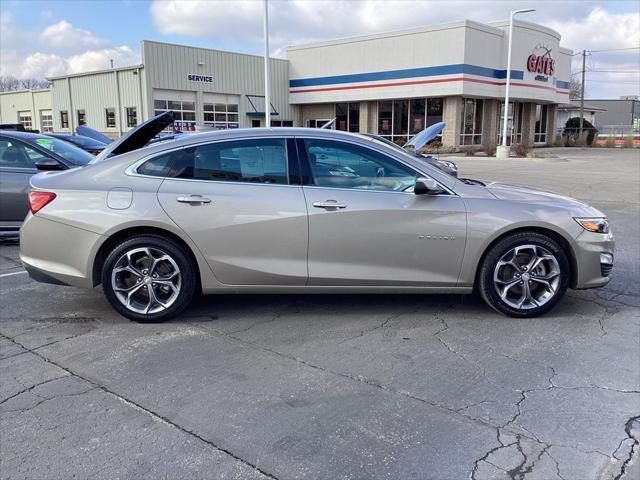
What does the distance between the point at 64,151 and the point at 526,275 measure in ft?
23.7

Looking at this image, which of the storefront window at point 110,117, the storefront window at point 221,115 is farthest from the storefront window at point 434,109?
the storefront window at point 110,117

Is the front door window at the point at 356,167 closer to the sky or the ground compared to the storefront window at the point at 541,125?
closer to the ground

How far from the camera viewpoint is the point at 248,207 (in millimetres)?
4645

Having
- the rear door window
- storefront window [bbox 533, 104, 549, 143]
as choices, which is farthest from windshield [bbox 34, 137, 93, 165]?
storefront window [bbox 533, 104, 549, 143]

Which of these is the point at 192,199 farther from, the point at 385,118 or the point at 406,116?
the point at 385,118

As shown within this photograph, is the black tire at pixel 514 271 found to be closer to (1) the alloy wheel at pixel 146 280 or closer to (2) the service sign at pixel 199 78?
(1) the alloy wheel at pixel 146 280

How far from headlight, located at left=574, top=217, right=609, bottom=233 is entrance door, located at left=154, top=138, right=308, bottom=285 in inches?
92.7

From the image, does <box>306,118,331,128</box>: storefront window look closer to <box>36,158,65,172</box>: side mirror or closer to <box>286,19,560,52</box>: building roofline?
<box>286,19,560,52</box>: building roofline

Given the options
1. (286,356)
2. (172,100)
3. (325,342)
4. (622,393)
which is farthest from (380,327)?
(172,100)

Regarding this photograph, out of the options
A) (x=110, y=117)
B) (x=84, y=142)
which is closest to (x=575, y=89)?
(x=110, y=117)

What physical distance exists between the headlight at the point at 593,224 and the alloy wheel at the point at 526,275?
0.38 metres

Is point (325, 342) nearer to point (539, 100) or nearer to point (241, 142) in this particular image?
point (241, 142)

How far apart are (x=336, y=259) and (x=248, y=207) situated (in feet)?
2.73

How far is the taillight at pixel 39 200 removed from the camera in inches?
188
